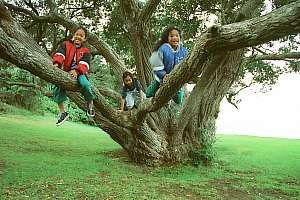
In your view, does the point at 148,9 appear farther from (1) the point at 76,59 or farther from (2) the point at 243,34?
(2) the point at 243,34

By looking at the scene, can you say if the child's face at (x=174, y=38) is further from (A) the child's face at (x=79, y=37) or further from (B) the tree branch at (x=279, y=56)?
(B) the tree branch at (x=279, y=56)

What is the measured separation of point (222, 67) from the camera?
9.16 metres

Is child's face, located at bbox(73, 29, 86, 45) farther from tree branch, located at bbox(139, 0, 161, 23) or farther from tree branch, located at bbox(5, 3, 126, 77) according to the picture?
tree branch, located at bbox(5, 3, 126, 77)

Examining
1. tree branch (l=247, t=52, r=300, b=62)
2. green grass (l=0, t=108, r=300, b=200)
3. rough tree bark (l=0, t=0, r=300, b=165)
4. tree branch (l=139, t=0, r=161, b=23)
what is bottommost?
green grass (l=0, t=108, r=300, b=200)

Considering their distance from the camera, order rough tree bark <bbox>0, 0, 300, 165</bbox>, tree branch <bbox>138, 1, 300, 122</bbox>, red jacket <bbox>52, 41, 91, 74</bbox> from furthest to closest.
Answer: rough tree bark <bbox>0, 0, 300, 165</bbox>, red jacket <bbox>52, 41, 91, 74</bbox>, tree branch <bbox>138, 1, 300, 122</bbox>

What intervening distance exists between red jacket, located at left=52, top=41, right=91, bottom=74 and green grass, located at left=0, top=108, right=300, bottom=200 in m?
2.11

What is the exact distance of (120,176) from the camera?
7.71m

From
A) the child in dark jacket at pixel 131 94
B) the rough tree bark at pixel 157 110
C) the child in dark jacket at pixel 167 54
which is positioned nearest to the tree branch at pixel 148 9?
the rough tree bark at pixel 157 110

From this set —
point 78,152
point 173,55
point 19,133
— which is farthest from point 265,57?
point 19,133

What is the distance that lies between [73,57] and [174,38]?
61.2 inches

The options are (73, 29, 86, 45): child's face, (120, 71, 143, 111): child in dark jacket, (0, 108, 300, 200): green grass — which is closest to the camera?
(73, 29, 86, 45): child's face

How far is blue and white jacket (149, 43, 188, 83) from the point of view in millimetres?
5762

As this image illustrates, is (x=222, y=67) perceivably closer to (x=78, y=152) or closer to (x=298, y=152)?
(x=78, y=152)

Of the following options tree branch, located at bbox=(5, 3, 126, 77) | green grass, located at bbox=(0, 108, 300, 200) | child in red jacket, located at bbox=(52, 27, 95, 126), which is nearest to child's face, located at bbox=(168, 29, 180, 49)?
child in red jacket, located at bbox=(52, 27, 95, 126)
